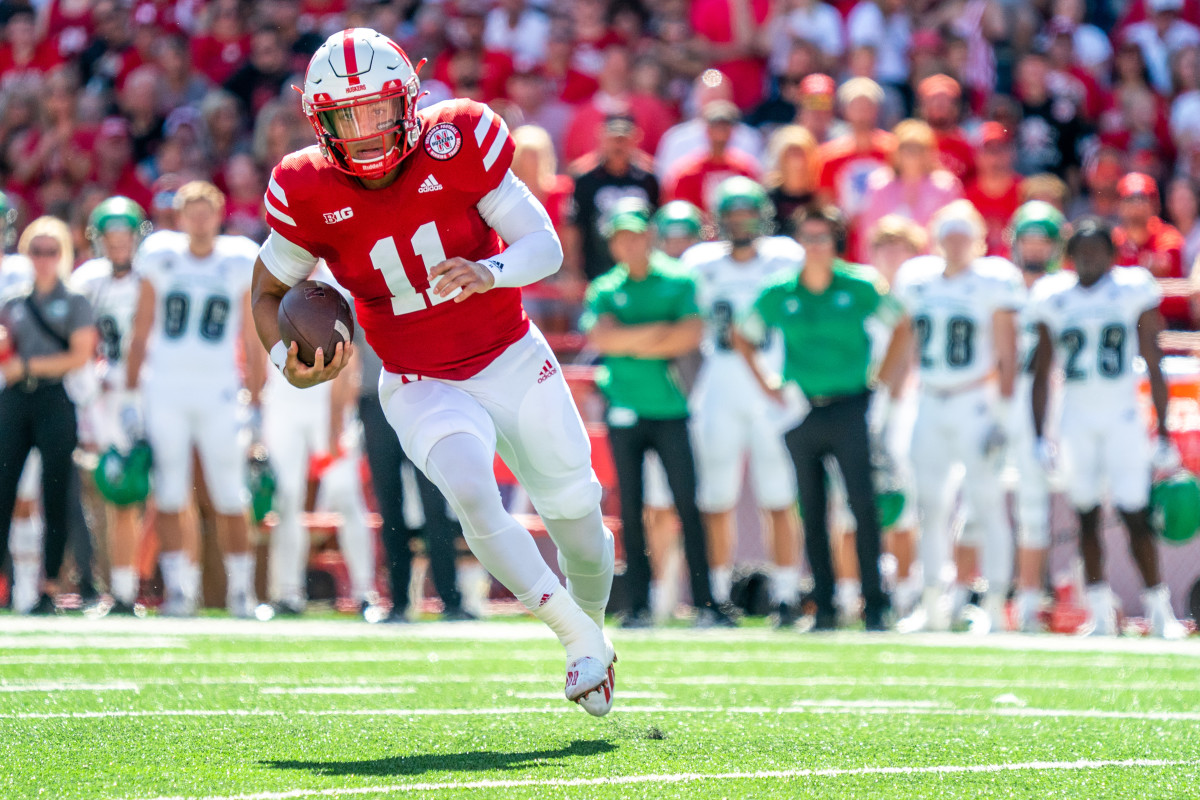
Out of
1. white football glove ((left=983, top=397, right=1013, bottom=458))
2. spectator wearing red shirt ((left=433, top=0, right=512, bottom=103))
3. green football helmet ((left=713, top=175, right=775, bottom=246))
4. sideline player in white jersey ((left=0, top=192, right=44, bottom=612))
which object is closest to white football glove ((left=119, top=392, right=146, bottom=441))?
sideline player in white jersey ((left=0, top=192, right=44, bottom=612))

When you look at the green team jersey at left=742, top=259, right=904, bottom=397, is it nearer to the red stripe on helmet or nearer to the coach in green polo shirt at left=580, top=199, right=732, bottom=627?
the coach in green polo shirt at left=580, top=199, right=732, bottom=627

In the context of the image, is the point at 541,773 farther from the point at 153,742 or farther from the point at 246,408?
the point at 246,408

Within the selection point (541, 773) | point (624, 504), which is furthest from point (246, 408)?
point (541, 773)

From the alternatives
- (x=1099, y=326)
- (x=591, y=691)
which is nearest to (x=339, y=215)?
(x=591, y=691)

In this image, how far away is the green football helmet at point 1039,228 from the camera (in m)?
8.57

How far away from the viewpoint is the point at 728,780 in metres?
3.68

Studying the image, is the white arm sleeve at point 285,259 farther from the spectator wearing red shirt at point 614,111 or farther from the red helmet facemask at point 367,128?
the spectator wearing red shirt at point 614,111

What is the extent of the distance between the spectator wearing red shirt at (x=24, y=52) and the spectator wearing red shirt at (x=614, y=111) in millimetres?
4532

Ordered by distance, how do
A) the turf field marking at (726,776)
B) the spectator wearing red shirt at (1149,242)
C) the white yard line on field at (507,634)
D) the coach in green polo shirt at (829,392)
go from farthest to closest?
the spectator wearing red shirt at (1149,242) → the coach in green polo shirt at (829,392) → the white yard line on field at (507,634) → the turf field marking at (726,776)

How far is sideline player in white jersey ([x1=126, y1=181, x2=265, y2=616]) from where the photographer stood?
27.1 feet

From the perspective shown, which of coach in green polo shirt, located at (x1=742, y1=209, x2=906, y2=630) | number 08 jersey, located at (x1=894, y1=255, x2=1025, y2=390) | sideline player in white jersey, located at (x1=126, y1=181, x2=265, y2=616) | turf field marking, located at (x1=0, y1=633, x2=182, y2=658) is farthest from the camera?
sideline player in white jersey, located at (x1=126, y1=181, x2=265, y2=616)

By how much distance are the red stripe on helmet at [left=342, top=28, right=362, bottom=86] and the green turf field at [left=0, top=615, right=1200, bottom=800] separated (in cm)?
163

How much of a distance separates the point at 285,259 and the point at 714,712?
1.69 m

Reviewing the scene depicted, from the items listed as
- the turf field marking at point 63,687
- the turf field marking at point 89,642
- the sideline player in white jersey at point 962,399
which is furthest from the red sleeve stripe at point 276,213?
the sideline player in white jersey at point 962,399
